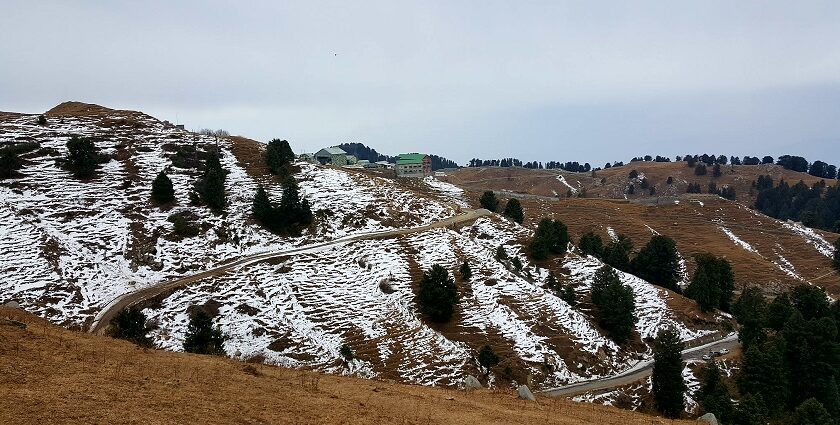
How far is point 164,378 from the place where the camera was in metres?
13.9

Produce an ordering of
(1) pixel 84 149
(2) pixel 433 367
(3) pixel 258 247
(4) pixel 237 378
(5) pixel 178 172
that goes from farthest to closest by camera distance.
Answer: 1. (5) pixel 178 172
2. (1) pixel 84 149
3. (3) pixel 258 247
4. (2) pixel 433 367
5. (4) pixel 237 378

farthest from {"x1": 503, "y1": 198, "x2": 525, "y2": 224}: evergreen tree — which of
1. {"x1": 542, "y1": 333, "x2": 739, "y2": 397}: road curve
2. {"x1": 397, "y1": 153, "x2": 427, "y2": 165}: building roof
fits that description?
{"x1": 397, "y1": 153, "x2": 427, "y2": 165}: building roof

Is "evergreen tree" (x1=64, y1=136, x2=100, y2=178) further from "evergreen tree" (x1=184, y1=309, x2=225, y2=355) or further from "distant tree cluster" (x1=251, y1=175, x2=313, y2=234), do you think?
"evergreen tree" (x1=184, y1=309, x2=225, y2=355)

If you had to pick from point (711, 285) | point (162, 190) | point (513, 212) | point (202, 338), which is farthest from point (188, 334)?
point (711, 285)

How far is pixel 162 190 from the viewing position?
48.4 m

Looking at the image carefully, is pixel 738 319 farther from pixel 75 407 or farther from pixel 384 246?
pixel 75 407

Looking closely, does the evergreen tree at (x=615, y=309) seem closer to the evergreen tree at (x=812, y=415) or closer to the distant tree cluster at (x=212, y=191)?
the evergreen tree at (x=812, y=415)

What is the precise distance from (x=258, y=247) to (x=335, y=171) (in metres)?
24.3

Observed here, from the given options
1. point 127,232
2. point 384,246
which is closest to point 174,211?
point 127,232

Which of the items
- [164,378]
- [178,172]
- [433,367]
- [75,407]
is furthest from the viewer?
[178,172]

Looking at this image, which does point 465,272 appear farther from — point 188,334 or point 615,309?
point 188,334

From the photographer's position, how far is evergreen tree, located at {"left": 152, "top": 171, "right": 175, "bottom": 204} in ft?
159

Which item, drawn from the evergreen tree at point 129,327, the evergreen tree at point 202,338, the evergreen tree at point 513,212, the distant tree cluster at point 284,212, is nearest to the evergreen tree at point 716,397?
the evergreen tree at point 202,338

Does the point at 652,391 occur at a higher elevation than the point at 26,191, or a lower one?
lower
